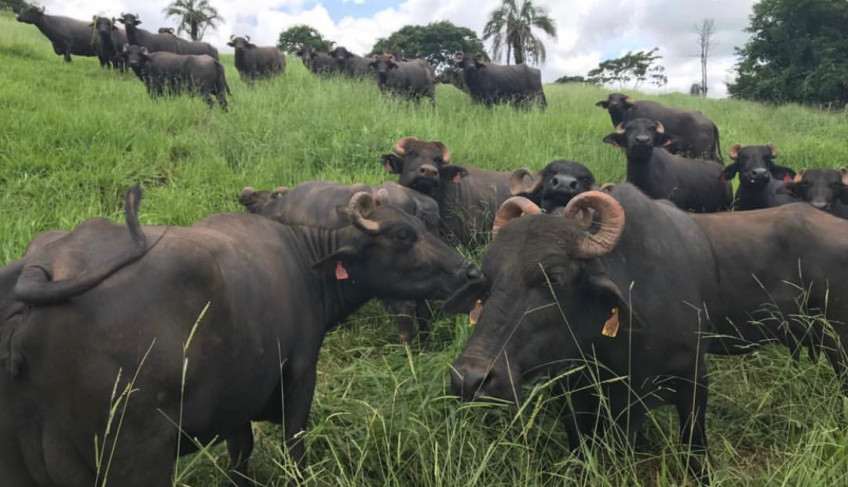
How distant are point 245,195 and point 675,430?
152 inches

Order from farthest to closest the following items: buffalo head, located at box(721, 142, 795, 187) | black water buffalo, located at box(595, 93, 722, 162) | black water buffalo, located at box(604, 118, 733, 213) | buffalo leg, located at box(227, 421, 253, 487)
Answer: black water buffalo, located at box(595, 93, 722, 162)
black water buffalo, located at box(604, 118, 733, 213)
buffalo head, located at box(721, 142, 795, 187)
buffalo leg, located at box(227, 421, 253, 487)

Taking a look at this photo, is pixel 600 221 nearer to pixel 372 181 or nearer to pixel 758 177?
pixel 372 181

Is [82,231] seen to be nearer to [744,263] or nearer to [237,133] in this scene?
[744,263]

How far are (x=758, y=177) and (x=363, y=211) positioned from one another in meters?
6.19

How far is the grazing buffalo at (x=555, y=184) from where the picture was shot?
552cm

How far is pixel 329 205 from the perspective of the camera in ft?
14.8

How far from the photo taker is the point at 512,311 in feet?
9.87

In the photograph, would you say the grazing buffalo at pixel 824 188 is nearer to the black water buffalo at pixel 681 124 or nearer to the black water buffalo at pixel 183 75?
the black water buffalo at pixel 681 124

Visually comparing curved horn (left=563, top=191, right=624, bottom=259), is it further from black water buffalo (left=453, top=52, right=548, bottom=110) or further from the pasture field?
black water buffalo (left=453, top=52, right=548, bottom=110)

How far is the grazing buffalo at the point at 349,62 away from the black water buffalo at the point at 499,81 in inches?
167

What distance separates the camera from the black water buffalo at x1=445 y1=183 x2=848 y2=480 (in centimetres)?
304

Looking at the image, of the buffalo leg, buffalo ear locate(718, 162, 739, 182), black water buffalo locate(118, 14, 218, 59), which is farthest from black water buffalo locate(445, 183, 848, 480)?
black water buffalo locate(118, 14, 218, 59)

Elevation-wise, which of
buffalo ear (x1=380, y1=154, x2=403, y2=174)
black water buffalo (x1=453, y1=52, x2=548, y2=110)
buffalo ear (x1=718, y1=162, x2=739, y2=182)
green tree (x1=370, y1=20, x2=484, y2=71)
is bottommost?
buffalo ear (x1=718, y1=162, x2=739, y2=182)

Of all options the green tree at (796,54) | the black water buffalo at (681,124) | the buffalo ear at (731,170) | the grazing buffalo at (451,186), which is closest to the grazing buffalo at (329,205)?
the grazing buffalo at (451,186)
